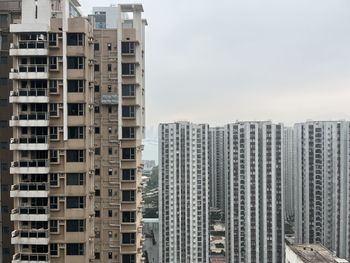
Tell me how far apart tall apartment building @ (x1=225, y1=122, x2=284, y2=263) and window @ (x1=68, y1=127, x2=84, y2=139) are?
1786 centimetres

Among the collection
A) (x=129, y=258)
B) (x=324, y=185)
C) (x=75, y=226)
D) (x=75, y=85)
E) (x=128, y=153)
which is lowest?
(x=324, y=185)

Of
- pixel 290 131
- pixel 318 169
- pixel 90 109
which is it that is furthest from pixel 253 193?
pixel 90 109

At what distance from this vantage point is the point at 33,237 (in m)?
8.50

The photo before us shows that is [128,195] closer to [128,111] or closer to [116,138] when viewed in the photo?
[116,138]

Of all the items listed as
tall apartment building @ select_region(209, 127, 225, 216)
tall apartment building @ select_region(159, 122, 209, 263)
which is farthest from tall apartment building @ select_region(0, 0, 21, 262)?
tall apartment building @ select_region(209, 127, 225, 216)

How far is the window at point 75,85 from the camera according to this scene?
28.3 ft

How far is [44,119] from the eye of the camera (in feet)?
28.1

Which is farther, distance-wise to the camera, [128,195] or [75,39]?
[128,195]

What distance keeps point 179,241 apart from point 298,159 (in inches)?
387

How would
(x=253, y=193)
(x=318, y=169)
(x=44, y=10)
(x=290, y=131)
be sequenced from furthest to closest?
(x=290, y=131) → (x=318, y=169) → (x=253, y=193) → (x=44, y=10)

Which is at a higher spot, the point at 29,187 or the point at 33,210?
the point at 29,187

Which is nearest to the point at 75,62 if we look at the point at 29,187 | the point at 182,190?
the point at 29,187

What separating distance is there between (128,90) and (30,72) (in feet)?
8.32

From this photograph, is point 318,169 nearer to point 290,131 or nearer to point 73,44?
point 290,131
